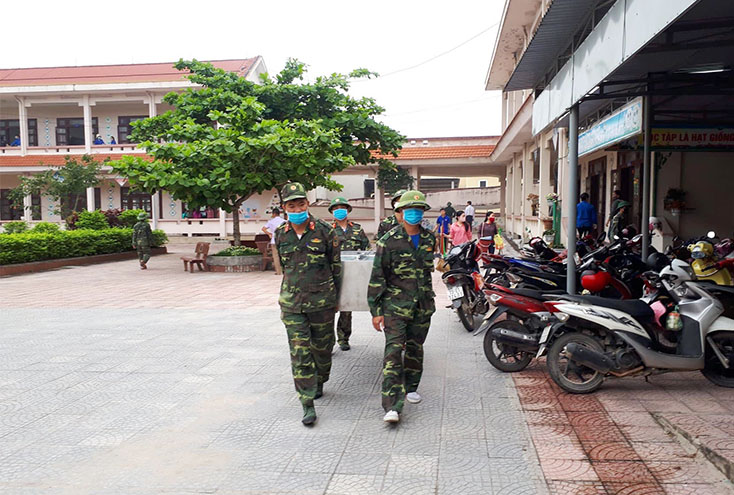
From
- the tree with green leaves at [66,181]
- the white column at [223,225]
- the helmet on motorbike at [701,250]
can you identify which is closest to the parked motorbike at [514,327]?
the helmet on motorbike at [701,250]

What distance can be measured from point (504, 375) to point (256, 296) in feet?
20.4

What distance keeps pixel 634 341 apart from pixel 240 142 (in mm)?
10701

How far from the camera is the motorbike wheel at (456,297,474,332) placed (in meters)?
7.15

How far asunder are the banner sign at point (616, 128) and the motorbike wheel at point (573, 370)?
7.53 ft

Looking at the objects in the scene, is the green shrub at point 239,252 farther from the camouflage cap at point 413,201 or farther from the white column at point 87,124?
the white column at point 87,124

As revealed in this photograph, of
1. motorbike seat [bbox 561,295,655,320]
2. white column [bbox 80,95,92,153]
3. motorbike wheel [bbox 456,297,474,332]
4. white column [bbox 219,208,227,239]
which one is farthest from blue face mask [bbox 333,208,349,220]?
white column [bbox 80,95,92,153]

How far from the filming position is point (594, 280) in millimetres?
5992

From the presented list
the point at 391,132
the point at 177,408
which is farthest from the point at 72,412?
the point at 391,132

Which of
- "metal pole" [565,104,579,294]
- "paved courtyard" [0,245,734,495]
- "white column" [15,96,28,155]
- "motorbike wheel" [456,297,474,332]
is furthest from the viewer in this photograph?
"white column" [15,96,28,155]

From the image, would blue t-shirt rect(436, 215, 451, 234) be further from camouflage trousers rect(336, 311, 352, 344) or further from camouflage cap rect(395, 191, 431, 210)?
camouflage cap rect(395, 191, 431, 210)

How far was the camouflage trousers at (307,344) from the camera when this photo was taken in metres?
4.21

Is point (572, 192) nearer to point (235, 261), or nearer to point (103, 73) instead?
point (235, 261)

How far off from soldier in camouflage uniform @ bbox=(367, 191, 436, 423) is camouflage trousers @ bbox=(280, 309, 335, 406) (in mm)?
400

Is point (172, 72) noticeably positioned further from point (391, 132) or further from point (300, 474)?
point (300, 474)
